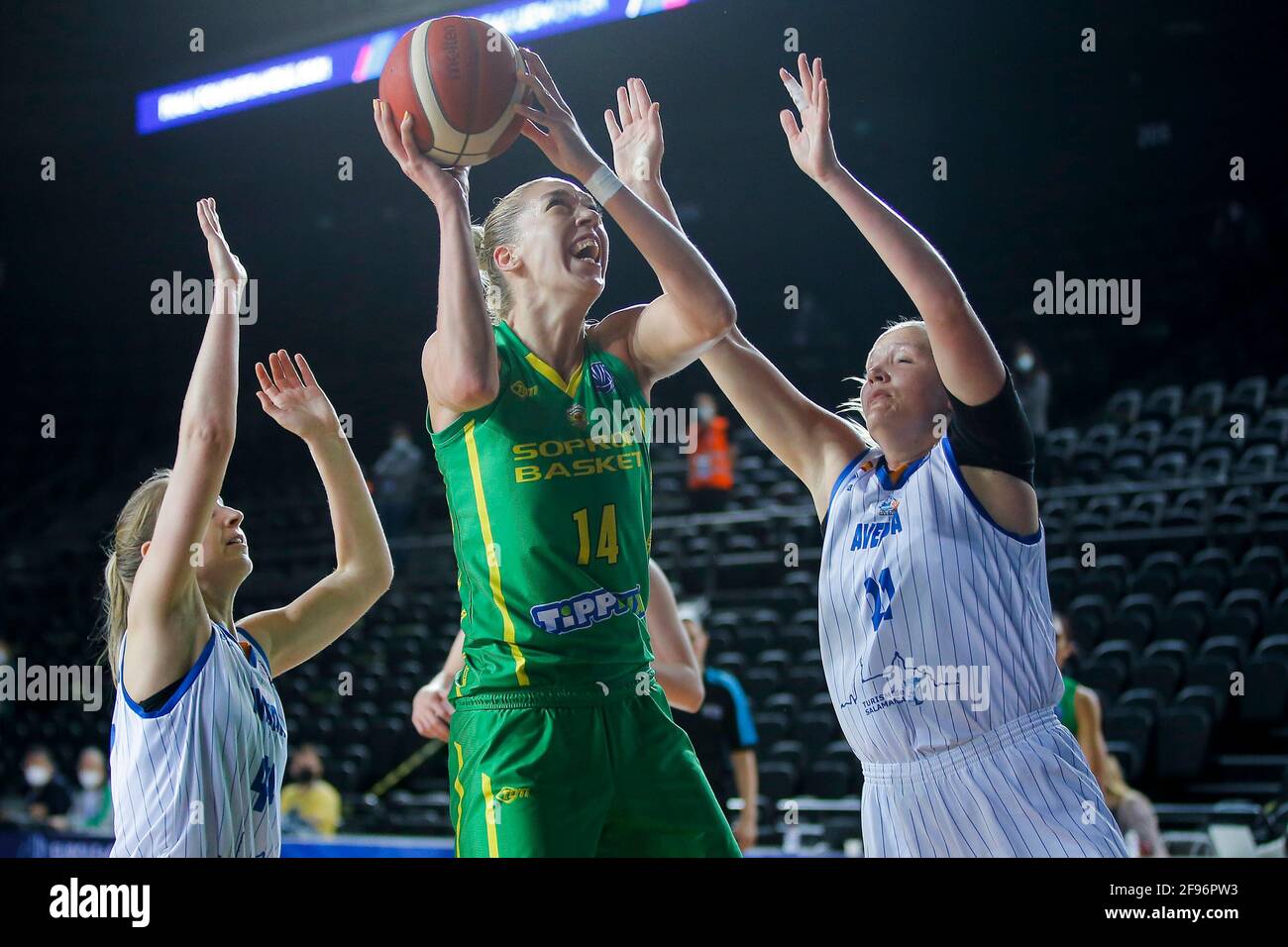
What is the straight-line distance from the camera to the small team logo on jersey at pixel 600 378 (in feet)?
9.55

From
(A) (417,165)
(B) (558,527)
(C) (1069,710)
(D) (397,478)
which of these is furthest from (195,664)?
(D) (397,478)

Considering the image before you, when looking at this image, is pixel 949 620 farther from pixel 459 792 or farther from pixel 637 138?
pixel 637 138

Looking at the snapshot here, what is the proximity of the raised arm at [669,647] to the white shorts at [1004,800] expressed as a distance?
0.65 meters

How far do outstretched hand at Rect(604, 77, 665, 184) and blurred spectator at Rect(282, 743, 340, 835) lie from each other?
4824 mm

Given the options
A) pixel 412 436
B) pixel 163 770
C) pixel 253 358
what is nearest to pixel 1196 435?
pixel 412 436

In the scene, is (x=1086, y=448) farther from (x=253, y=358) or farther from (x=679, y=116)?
(x=253, y=358)

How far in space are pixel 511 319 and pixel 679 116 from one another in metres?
5.20

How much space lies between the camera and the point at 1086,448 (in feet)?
28.9

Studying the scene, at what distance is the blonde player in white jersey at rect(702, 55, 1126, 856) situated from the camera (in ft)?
9.20

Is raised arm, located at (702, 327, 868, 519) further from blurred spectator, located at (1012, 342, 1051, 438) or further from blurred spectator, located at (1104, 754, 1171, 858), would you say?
blurred spectator, located at (1012, 342, 1051, 438)

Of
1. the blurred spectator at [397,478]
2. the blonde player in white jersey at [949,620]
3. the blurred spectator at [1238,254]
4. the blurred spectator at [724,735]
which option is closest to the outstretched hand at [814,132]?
the blonde player in white jersey at [949,620]

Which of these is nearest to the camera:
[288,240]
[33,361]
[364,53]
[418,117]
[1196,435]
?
[418,117]

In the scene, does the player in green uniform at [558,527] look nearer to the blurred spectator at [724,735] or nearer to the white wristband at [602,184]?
the white wristband at [602,184]
